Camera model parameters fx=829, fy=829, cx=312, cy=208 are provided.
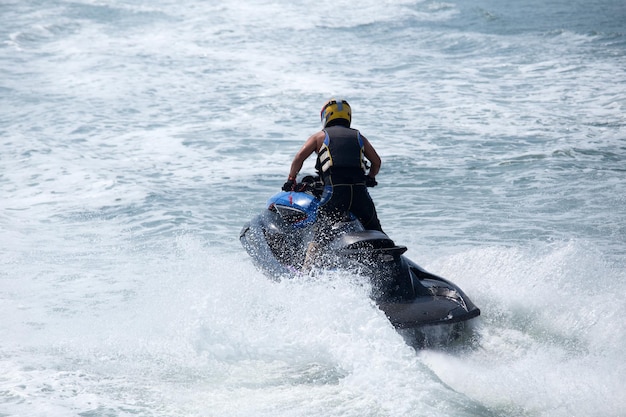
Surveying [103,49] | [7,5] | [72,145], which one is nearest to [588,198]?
[72,145]

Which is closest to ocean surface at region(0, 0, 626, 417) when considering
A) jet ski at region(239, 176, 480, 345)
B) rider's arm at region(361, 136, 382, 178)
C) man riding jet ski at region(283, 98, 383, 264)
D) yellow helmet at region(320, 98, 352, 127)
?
jet ski at region(239, 176, 480, 345)

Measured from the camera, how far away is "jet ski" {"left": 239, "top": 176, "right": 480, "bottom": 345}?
19.6 feet

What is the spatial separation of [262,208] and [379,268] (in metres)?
5.29

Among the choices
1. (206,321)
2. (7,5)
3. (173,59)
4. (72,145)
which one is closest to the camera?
(206,321)

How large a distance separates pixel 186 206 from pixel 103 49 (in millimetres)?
14157

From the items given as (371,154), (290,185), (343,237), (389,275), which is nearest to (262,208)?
(290,185)

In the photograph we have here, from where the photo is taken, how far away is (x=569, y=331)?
21.1ft

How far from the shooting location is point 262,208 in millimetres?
11312

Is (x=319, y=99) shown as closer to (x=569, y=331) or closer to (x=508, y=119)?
(x=508, y=119)

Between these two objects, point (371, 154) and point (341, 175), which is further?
point (371, 154)

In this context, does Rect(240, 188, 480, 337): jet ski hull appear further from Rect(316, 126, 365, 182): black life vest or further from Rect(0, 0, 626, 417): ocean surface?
Rect(316, 126, 365, 182): black life vest

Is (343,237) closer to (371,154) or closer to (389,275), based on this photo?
(389,275)

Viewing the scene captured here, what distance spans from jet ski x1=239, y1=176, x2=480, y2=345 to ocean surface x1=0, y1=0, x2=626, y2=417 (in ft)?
0.45

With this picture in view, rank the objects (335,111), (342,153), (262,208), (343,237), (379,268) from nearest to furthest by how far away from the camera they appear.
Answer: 1. (379,268)
2. (343,237)
3. (342,153)
4. (335,111)
5. (262,208)
